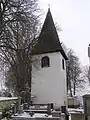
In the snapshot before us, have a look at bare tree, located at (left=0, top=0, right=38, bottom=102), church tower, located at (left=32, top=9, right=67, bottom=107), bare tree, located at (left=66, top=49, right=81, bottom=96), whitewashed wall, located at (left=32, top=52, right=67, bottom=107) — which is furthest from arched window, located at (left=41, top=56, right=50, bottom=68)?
bare tree, located at (left=66, top=49, right=81, bottom=96)

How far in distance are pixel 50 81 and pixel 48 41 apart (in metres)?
4.55

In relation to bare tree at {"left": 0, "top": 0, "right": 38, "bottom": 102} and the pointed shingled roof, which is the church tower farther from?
bare tree at {"left": 0, "top": 0, "right": 38, "bottom": 102}

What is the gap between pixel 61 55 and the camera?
20.4 meters

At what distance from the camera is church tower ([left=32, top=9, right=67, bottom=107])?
743 inches

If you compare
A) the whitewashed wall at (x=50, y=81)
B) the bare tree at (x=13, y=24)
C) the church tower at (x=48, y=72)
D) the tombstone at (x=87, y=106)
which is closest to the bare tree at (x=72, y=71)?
the church tower at (x=48, y=72)

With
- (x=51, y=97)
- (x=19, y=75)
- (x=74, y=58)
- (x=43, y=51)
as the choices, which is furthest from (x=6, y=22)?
(x=74, y=58)

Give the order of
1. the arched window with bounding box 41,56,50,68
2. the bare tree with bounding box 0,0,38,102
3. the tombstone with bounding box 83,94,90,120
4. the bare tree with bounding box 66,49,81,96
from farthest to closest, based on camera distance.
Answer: the bare tree with bounding box 66,49,81,96
the arched window with bounding box 41,56,50,68
the bare tree with bounding box 0,0,38,102
the tombstone with bounding box 83,94,90,120

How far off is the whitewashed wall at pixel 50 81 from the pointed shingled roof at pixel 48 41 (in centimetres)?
55

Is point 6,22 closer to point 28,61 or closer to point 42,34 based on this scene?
point 28,61

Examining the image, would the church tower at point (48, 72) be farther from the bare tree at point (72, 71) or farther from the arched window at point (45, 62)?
the bare tree at point (72, 71)

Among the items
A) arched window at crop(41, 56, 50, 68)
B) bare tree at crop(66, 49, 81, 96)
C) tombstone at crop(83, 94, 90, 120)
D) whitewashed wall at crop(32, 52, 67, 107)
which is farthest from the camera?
bare tree at crop(66, 49, 81, 96)

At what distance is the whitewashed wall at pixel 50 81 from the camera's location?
18797 mm

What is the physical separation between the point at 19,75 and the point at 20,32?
608cm

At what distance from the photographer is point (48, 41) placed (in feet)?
68.3
